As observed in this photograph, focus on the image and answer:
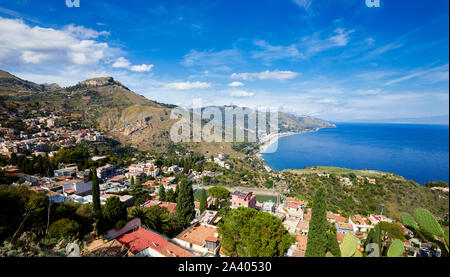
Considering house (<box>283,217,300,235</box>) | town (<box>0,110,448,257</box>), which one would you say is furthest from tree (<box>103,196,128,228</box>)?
house (<box>283,217,300,235</box>)

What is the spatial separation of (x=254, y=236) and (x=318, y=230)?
7.04 feet

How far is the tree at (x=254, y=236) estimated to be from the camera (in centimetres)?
694

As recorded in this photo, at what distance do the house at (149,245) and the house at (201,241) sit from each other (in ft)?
3.44

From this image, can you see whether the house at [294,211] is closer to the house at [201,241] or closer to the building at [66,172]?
the house at [201,241]

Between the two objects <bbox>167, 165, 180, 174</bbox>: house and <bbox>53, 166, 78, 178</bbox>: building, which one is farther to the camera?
<bbox>167, 165, 180, 174</bbox>: house

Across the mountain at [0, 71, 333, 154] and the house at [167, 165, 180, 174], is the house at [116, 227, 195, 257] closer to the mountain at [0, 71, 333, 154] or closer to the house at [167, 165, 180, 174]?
the house at [167, 165, 180, 174]

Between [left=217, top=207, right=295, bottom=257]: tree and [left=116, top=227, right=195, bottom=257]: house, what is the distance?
1.58 meters

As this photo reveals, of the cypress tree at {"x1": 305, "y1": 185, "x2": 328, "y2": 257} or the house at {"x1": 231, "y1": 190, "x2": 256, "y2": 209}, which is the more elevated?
the cypress tree at {"x1": 305, "y1": 185, "x2": 328, "y2": 257}

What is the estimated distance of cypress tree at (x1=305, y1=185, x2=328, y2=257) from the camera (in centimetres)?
645

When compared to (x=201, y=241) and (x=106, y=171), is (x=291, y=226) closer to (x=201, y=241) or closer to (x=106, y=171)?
(x=201, y=241)

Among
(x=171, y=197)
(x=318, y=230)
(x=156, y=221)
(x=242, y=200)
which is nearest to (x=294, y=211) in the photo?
(x=242, y=200)

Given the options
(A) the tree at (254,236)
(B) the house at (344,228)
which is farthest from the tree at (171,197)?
(B) the house at (344,228)

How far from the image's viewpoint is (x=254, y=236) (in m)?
7.04
